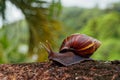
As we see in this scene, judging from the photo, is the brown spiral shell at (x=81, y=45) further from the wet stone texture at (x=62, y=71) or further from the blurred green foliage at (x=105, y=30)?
the blurred green foliage at (x=105, y=30)

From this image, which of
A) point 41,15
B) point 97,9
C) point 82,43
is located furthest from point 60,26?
point 97,9

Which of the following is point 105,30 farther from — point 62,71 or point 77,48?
point 62,71

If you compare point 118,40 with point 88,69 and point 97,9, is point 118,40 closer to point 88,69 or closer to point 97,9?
point 97,9

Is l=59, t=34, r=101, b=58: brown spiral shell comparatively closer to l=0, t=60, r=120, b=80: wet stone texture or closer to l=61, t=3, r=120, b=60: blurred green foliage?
l=0, t=60, r=120, b=80: wet stone texture

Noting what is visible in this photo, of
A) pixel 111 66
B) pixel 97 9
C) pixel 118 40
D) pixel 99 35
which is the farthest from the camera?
pixel 97 9

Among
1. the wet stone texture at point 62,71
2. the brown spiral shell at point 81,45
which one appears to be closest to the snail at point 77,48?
the brown spiral shell at point 81,45

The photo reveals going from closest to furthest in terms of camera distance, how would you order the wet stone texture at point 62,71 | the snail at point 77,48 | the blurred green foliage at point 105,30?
the wet stone texture at point 62,71
the snail at point 77,48
the blurred green foliage at point 105,30

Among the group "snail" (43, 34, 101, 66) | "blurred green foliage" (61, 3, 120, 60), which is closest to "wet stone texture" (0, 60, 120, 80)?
"snail" (43, 34, 101, 66)

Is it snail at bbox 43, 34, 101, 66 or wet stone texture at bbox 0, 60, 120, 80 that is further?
snail at bbox 43, 34, 101, 66
